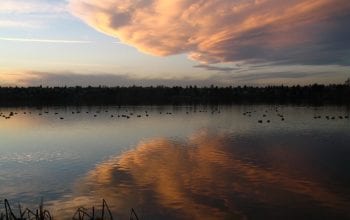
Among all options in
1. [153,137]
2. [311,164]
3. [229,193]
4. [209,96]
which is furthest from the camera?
[209,96]

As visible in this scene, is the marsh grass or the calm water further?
the calm water

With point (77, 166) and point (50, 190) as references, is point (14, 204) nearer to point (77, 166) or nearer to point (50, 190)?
point (50, 190)

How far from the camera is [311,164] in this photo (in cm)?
2211

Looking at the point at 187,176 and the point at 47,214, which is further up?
the point at 187,176

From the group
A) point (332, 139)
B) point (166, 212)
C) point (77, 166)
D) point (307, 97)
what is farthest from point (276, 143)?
point (307, 97)

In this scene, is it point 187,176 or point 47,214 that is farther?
point 187,176

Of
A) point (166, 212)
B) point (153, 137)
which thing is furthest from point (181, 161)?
point (153, 137)

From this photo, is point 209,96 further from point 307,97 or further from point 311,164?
point 311,164

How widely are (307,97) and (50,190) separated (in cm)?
16752

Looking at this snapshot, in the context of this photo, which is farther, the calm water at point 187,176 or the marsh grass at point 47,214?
the calm water at point 187,176

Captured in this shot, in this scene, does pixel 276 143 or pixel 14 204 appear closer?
pixel 14 204

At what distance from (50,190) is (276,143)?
17582 mm

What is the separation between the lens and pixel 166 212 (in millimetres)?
13930

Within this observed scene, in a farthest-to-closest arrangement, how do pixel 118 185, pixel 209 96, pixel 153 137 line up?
pixel 209 96
pixel 153 137
pixel 118 185
